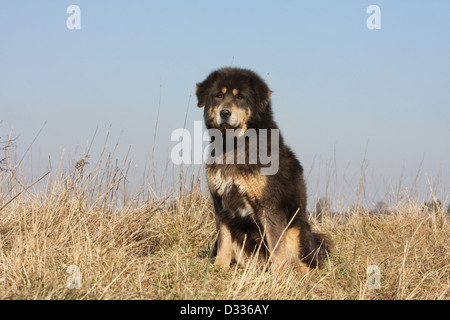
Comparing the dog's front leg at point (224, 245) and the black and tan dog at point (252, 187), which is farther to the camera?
the dog's front leg at point (224, 245)

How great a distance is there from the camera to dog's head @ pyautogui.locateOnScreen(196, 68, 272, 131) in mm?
4840

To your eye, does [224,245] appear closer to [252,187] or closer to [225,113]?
[252,187]

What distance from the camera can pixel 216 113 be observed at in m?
4.85

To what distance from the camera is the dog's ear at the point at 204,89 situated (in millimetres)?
5160

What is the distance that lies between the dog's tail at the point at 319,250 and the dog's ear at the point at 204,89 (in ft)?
6.41

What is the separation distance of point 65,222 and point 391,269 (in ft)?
11.2

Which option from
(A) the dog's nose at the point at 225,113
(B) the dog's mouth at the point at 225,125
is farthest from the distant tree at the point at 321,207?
(A) the dog's nose at the point at 225,113

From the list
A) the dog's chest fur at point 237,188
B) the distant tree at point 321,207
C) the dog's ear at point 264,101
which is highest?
the dog's ear at point 264,101

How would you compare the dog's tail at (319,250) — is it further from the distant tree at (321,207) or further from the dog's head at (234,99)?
the distant tree at (321,207)

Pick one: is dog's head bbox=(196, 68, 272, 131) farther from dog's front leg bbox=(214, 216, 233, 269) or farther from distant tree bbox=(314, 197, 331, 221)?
distant tree bbox=(314, 197, 331, 221)

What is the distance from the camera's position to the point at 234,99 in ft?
16.2

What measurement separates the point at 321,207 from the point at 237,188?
362 cm

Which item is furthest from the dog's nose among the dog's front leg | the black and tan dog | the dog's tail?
the dog's tail
